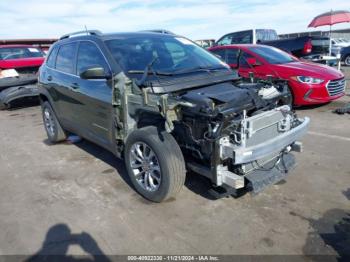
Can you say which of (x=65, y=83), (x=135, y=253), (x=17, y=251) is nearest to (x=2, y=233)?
(x=17, y=251)

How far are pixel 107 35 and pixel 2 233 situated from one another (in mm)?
2679

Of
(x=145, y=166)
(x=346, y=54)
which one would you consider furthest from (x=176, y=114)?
(x=346, y=54)

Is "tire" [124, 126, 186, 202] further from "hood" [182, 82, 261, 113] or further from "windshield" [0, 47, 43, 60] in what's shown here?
"windshield" [0, 47, 43, 60]

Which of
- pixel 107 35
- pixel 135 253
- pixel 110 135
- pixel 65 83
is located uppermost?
pixel 107 35

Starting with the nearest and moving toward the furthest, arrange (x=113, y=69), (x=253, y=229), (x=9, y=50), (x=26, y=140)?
(x=253, y=229) < (x=113, y=69) < (x=26, y=140) < (x=9, y=50)

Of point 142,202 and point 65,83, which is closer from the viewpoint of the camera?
point 142,202

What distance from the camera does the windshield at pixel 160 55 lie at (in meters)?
4.00

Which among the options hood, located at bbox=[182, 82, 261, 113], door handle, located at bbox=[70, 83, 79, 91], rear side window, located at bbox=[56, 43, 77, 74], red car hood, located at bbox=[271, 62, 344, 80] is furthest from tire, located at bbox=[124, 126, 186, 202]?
red car hood, located at bbox=[271, 62, 344, 80]

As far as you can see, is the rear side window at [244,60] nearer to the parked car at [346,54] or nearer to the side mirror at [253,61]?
the side mirror at [253,61]

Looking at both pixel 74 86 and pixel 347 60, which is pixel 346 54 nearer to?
pixel 347 60

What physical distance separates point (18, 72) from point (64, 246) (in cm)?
977

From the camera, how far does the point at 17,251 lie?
301 centimetres

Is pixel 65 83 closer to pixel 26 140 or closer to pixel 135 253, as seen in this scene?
pixel 26 140

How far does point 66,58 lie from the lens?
5102mm
